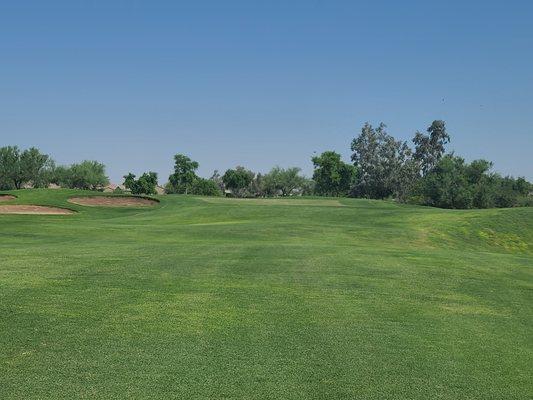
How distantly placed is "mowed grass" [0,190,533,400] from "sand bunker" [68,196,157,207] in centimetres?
3909

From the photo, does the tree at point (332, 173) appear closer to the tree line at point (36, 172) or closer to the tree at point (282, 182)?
the tree at point (282, 182)

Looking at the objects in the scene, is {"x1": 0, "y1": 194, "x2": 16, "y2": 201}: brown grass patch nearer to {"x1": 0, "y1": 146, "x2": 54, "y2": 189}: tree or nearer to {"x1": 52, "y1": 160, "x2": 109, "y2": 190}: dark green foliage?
{"x1": 0, "y1": 146, "x2": 54, "y2": 189}: tree

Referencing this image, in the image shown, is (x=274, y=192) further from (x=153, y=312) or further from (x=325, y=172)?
(x=153, y=312)

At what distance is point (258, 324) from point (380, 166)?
12459 cm

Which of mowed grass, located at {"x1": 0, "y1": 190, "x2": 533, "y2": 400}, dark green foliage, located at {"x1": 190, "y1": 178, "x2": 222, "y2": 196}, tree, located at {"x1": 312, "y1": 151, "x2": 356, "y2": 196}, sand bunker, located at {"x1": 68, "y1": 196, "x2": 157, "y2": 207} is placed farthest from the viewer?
dark green foliage, located at {"x1": 190, "y1": 178, "x2": 222, "y2": 196}

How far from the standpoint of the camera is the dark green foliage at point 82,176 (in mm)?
144250

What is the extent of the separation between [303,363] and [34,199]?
50346mm

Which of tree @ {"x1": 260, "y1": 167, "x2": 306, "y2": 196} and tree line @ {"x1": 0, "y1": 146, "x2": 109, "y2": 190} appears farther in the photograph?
tree @ {"x1": 260, "y1": 167, "x2": 306, "y2": 196}

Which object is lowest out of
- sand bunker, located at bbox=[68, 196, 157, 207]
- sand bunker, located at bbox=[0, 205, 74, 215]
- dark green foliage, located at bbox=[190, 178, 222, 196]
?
sand bunker, located at bbox=[0, 205, 74, 215]

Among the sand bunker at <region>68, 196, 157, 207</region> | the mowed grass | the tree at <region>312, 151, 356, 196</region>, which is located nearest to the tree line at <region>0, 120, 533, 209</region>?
the tree at <region>312, 151, 356, 196</region>

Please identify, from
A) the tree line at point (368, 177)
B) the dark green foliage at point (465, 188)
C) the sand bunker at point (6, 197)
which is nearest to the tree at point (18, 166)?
the tree line at point (368, 177)

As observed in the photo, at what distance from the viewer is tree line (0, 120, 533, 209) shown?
297 feet

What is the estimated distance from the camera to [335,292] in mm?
11836

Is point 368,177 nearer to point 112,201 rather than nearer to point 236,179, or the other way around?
point 236,179
